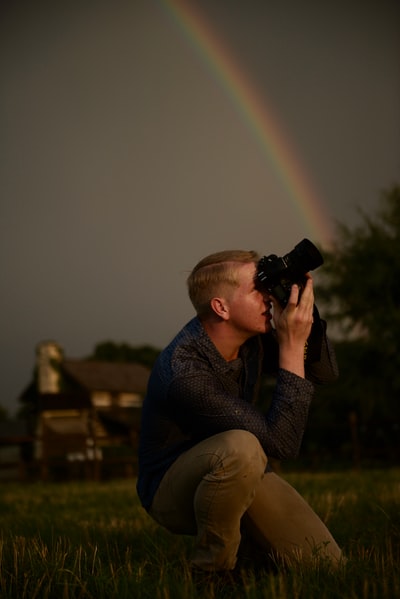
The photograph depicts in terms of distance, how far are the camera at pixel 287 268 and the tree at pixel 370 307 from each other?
16439 mm

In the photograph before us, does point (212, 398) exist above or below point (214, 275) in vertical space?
below

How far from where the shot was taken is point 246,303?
320cm

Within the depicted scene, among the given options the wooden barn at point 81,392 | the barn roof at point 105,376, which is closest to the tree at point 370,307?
the wooden barn at point 81,392

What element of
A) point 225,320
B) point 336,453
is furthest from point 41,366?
point 225,320

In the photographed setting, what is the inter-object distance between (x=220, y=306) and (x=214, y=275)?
0.15 meters

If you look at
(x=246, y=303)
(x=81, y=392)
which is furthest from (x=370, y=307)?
(x=81, y=392)

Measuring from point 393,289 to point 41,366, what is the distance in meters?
30.4

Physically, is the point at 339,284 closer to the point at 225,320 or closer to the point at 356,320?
the point at 356,320

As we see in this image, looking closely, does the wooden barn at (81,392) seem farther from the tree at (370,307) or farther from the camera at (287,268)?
the camera at (287,268)

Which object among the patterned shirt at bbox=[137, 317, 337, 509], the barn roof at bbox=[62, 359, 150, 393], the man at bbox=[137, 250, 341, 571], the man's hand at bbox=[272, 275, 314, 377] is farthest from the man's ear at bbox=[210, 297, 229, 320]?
the barn roof at bbox=[62, 359, 150, 393]

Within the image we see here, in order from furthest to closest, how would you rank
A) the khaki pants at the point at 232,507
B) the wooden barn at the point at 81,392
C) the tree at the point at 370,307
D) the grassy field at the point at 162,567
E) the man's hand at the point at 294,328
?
the wooden barn at the point at 81,392
the tree at the point at 370,307
the man's hand at the point at 294,328
the khaki pants at the point at 232,507
the grassy field at the point at 162,567

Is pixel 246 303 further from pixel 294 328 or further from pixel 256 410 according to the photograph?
pixel 256 410

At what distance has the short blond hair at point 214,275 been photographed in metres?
3.22

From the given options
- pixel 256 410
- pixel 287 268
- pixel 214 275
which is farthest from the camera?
pixel 214 275
